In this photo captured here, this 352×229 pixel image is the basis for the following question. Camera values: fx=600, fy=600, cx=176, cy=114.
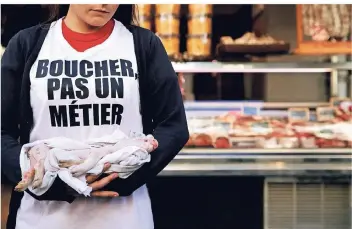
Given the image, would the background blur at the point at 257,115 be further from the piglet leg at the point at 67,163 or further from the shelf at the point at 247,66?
the piglet leg at the point at 67,163

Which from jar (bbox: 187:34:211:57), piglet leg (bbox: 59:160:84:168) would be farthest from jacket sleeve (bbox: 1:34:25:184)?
jar (bbox: 187:34:211:57)

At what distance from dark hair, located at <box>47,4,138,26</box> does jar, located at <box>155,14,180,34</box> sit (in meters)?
1.28

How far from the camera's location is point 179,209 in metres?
3.59

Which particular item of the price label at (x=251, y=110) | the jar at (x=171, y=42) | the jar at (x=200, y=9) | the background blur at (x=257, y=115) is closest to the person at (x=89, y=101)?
the background blur at (x=257, y=115)

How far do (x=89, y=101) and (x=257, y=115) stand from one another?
→ 6.56 feet

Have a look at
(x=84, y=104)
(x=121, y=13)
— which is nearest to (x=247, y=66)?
(x=121, y=13)

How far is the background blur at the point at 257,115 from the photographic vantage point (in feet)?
11.5

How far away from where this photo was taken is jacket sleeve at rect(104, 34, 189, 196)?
2.44 metres

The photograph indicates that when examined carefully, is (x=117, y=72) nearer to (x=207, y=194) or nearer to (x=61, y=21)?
(x=61, y=21)

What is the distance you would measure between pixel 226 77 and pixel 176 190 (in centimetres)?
104

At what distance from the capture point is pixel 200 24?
3959 mm

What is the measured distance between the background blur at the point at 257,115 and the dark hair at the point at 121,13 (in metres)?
0.36

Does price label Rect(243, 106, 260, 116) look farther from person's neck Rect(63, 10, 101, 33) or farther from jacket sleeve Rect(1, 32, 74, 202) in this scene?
jacket sleeve Rect(1, 32, 74, 202)

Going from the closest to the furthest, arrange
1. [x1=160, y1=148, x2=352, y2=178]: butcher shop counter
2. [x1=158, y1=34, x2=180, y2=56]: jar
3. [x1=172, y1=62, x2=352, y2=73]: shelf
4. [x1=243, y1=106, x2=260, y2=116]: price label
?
[x1=160, y1=148, x2=352, y2=178]: butcher shop counter
[x1=172, y1=62, x2=352, y2=73]: shelf
[x1=158, y1=34, x2=180, y2=56]: jar
[x1=243, y1=106, x2=260, y2=116]: price label
